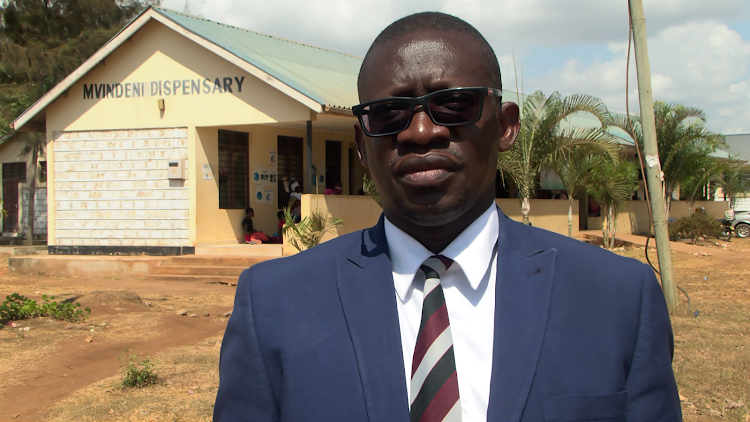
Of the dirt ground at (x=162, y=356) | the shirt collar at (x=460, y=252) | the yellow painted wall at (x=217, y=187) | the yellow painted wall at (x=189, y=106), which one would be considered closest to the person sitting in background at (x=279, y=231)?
the yellow painted wall at (x=217, y=187)

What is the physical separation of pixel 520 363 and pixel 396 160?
1.76 ft

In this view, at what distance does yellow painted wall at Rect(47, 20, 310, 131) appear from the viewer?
1394 centimetres

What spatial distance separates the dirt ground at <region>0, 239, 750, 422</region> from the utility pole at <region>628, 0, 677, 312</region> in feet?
3.02

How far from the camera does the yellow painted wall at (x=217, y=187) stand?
47.6ft

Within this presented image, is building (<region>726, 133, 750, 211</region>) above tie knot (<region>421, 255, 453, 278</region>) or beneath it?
above

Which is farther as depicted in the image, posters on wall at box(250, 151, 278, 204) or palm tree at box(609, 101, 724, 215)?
palm tree at box(609, 101, 724, 215)

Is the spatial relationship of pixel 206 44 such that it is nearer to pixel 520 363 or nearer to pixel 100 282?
pixel 100 282

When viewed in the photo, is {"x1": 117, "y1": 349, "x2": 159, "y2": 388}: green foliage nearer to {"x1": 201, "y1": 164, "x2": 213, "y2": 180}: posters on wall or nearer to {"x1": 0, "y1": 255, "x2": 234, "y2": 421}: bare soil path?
{"x1": 0, "y1": 255, "x2": 234, "y2": 421}: bare soil path

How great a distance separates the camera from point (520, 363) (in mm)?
1399

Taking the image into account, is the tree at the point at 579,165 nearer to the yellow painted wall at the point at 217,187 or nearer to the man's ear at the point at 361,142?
the yellow painted wall at the point at 217,187

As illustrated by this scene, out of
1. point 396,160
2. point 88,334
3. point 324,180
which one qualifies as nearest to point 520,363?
point 396,160

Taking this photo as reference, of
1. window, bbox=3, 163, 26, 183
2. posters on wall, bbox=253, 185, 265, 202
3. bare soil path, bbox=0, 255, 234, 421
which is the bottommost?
bare soil path, bbox=0, 255, 234, 421

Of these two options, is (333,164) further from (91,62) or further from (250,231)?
(91,62)

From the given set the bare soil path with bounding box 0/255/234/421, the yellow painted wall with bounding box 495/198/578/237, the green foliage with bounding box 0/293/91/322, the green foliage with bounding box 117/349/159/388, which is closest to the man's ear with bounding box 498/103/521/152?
the bare soil path with bounding box 0/255/234/421
